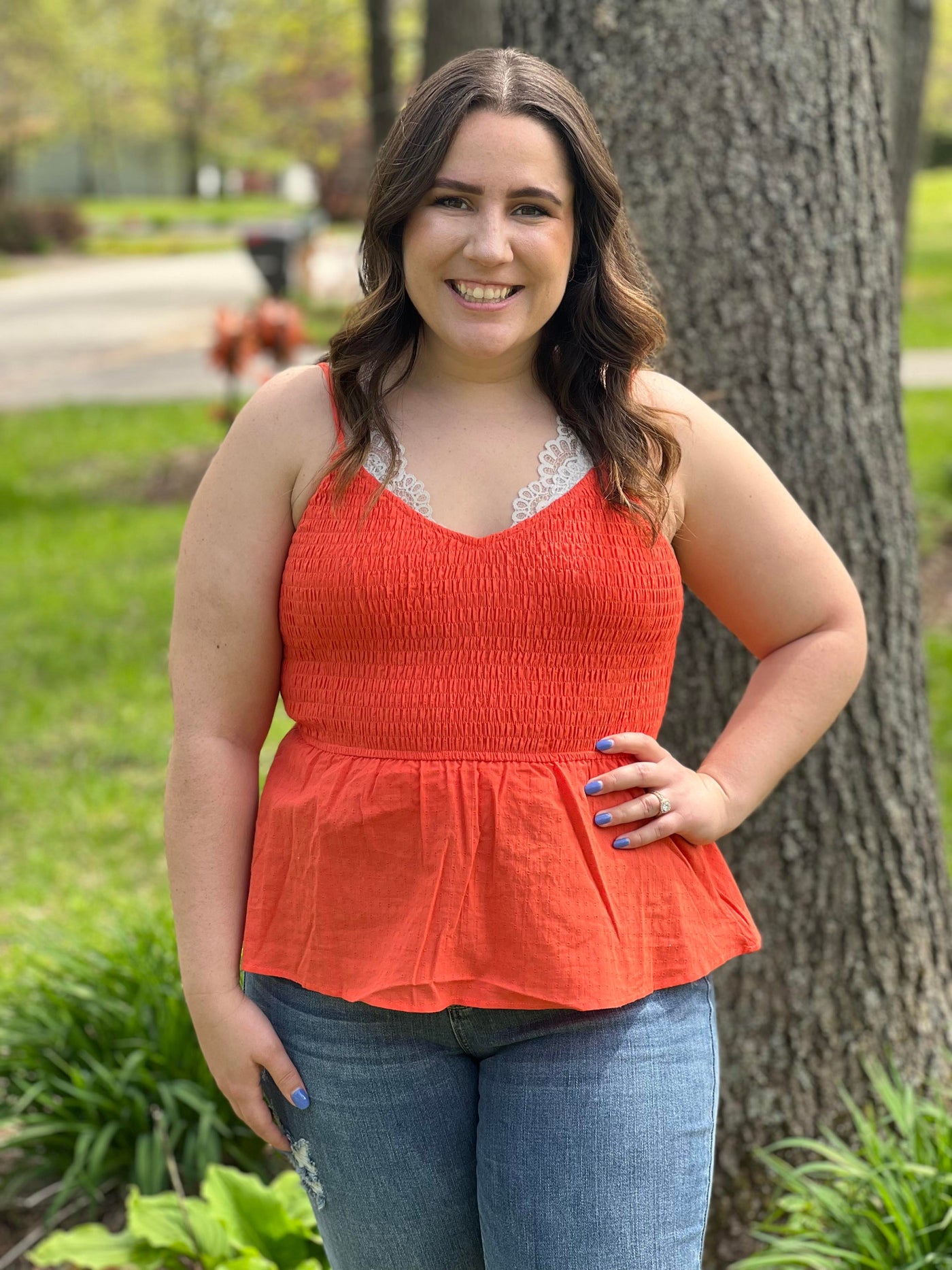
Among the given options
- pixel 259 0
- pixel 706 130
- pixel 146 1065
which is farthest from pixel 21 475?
pixel 259 0

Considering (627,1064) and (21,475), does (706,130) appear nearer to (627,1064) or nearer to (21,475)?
(627,1064)

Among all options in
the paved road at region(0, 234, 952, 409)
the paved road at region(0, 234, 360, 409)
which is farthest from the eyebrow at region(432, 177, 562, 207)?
the paved road at region(0, 234, 360, 409)

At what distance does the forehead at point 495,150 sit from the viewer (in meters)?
1.74

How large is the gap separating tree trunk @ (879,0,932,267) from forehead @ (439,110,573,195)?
6591 mm

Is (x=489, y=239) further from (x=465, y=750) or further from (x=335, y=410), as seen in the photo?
(x=465, y=750)

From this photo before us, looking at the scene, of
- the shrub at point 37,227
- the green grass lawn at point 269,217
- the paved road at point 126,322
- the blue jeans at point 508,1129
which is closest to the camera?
the blue jeans at point 508,1129

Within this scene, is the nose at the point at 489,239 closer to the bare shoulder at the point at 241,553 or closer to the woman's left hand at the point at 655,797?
the bare shoulder at the point at 241,553

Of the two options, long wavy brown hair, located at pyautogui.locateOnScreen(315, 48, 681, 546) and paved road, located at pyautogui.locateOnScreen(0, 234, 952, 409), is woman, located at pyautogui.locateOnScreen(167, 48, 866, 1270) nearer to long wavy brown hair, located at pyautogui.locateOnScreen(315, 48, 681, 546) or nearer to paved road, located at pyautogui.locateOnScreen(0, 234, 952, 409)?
long wavy brown hair, located at pyautogui.locateOnScreen(315, 48, 681, 546)

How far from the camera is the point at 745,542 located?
198 cm

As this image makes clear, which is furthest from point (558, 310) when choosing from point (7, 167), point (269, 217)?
point (7, 167)

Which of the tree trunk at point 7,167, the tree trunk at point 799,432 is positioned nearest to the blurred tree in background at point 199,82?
the tree trunk at point 7,167

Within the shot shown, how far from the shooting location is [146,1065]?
3.15 meters

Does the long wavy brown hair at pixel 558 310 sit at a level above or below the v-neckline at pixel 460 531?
above

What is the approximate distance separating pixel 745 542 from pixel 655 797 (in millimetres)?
404
